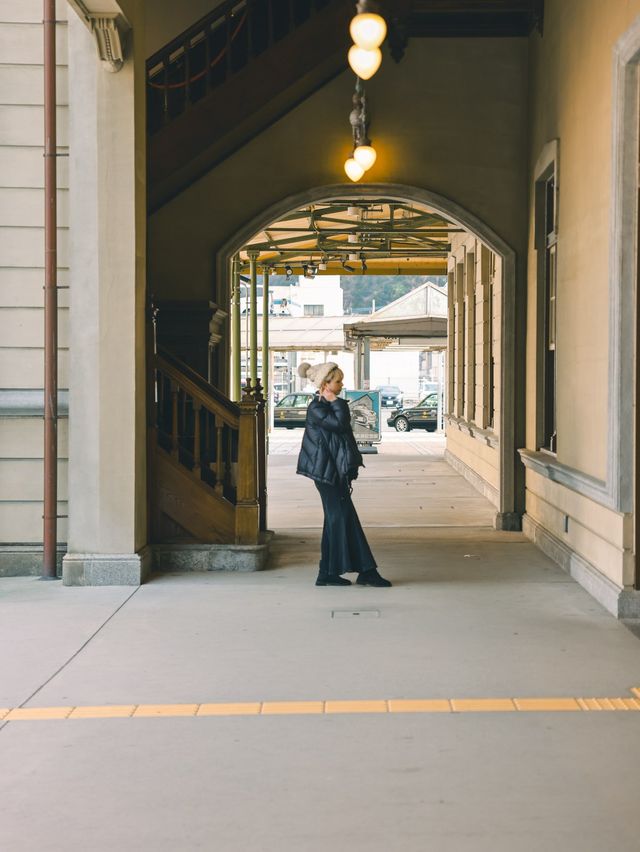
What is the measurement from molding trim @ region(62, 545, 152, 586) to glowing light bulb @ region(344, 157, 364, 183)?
465 cm

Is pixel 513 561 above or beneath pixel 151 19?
beneath

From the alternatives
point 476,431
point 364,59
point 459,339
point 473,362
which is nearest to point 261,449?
point 364,59

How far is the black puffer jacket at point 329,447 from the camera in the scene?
8523 mm

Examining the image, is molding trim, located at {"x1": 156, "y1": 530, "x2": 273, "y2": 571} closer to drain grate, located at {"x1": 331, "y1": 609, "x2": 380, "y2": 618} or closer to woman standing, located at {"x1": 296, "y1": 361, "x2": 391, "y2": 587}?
woman standing, located at {"x1": 296, "y1": 361, "x2": 391, "y2": 587}

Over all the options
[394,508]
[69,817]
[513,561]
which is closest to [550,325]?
[513,561]

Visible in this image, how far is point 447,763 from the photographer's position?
14.9 ft

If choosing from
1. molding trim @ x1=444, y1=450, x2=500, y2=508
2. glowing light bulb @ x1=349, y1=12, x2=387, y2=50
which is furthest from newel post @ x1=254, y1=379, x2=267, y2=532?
molding trim @ x1=444, y1=450, x2=500, y2=508

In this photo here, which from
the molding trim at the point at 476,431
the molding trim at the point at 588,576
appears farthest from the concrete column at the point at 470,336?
the molding trim at the point at 588,576

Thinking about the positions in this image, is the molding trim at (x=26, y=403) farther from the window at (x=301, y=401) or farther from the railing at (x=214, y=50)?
the window at (x=301, y=401)

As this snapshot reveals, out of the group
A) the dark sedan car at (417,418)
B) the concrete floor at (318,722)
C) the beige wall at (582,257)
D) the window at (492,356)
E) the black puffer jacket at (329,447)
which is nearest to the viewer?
the concrete floor at (318,722)

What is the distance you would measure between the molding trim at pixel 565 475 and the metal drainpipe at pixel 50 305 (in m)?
4.00

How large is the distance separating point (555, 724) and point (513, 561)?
4.88 metres

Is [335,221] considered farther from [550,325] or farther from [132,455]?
[132,455]

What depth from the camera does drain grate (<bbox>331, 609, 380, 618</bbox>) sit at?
7.48 m
